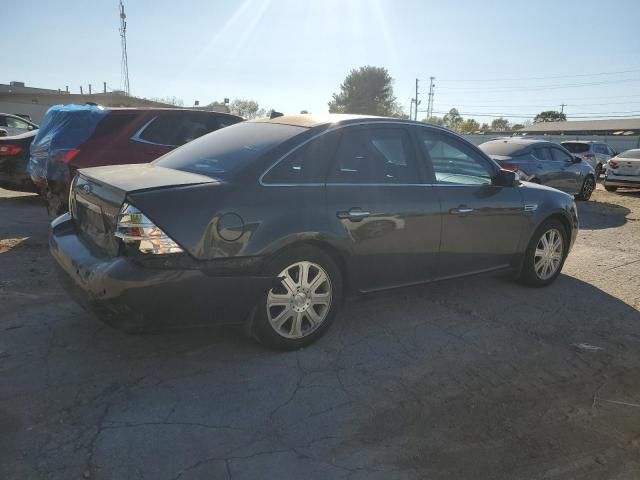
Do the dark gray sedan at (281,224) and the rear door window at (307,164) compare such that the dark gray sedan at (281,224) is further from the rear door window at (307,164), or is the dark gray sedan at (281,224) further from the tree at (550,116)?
the tree at (550,116)

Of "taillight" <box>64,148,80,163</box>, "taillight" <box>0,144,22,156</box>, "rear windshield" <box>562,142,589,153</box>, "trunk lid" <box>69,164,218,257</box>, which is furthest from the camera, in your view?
"rear windshield" <box>562,142,589,153</box>

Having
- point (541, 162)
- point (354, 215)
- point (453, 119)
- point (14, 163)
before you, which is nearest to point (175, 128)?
point (14, 163)

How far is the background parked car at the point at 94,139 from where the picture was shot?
6.12 m

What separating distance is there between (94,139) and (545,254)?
542 cm

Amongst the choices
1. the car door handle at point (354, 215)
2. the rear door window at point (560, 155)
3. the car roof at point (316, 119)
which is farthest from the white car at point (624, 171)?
the car door handle at point (354, 215)

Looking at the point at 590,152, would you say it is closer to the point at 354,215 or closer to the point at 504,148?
the point at 504,148

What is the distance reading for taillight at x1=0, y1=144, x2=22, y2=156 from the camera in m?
8.43

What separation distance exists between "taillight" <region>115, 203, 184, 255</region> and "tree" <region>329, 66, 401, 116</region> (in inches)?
3609

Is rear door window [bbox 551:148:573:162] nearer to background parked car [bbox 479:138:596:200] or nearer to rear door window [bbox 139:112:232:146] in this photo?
background parked car [bbox 479:138:596:200]

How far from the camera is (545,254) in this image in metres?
5.46

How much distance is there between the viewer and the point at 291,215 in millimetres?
3424

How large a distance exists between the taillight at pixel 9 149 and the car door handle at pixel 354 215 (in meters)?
7.02

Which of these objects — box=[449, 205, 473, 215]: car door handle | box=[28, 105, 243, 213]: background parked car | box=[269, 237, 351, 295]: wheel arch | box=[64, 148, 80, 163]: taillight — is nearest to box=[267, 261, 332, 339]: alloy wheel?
box=[269, 237, 351, 295]: wheel arch

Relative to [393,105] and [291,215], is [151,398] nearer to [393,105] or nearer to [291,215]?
[291,215]
